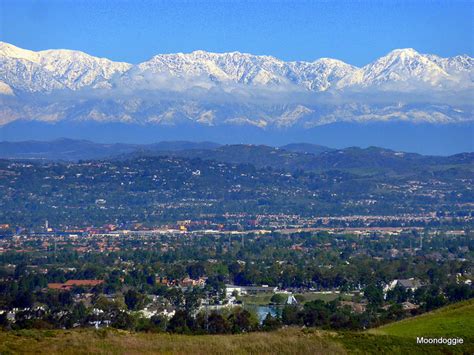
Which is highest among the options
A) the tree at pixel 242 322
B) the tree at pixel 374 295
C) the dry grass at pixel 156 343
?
the dry grass at pixel 156 343

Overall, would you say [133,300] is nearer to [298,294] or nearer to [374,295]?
[298,294]

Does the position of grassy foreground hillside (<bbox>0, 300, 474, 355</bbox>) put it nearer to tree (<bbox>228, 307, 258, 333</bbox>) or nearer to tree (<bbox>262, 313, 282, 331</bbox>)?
tree (<bbox>262, 313, 282, 331</bbox>)

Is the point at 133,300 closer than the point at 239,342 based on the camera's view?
No

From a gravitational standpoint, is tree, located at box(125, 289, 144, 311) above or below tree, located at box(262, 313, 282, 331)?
below

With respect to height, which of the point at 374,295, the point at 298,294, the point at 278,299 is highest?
the point at 374,295

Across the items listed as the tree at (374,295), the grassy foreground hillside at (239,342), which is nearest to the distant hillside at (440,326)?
the grassy foreground hillside at (239,342)

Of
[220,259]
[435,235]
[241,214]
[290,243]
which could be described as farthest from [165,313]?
[241,214]

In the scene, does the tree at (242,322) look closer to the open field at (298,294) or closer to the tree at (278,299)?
the tree at (278,299)

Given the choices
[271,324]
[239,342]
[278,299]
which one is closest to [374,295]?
[278,299]

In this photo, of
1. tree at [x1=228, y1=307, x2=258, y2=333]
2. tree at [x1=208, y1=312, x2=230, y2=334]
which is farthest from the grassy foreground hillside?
tree at [x1=228, y1=307, x2=258, y2=333]
